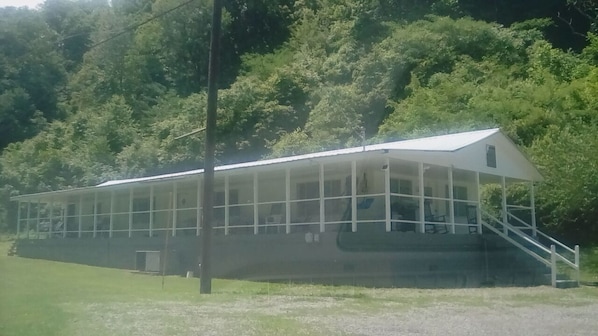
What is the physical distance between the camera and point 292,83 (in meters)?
50.5

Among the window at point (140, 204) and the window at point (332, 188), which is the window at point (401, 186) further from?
the window at point (140, 204)

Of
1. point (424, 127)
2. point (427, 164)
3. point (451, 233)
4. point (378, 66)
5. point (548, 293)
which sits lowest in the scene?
point (548, 293)

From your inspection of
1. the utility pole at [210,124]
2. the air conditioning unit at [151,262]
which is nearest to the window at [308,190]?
the air conditioning unit at [151,262]

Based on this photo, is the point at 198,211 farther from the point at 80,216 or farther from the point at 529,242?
the point at 529,242

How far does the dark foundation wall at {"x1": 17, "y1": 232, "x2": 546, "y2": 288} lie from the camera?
2081 centimetres

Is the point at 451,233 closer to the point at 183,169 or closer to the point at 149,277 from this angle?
the point at 149,277

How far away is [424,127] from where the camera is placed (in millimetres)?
37562

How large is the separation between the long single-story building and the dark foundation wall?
0.03m

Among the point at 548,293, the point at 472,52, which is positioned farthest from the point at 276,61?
the point at 548,293

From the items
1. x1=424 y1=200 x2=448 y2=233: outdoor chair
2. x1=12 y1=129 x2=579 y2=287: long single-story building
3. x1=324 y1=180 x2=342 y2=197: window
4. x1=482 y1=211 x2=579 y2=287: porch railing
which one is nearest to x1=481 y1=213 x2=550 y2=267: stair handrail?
x1=482 y1=211 x2=579 y2=287: porch railing

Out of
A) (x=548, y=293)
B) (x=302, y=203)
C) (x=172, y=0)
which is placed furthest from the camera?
(x=172, y=0)

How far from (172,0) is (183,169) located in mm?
13524

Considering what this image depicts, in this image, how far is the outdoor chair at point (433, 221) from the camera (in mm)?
23234

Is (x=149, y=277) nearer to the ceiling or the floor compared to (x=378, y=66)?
nearer to the floor
